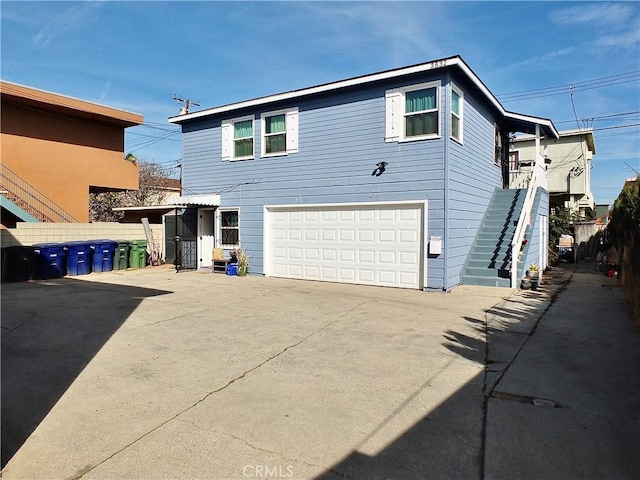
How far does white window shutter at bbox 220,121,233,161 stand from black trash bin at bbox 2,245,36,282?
6083 mm

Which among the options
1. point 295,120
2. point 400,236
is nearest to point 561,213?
point 400,236

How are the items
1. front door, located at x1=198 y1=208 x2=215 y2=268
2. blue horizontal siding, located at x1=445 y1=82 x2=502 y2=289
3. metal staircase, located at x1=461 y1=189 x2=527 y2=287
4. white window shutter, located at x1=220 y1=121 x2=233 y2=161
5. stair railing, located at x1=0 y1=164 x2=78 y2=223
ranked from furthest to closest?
stair railing, located at x1=0 y1=164 x2=78 y2=223, front door, located at x1=198 y1=208 x2=215 y2=268, white window shutter, located at x1=220 y1=121 x2=233 y2=161, metal staircase, located at x1=461 y1=189 x2=527 y2=287, blue horizontal siding, located at x1=445 y1=82 x2=502 y2=289

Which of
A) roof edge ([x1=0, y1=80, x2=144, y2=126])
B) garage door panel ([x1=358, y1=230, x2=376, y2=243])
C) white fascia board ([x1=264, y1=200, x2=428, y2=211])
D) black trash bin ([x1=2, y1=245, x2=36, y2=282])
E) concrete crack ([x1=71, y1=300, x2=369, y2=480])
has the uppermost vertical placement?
roof edge ([x1=0, y1=80, x2=144, y2=126])

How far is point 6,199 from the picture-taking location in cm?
1330

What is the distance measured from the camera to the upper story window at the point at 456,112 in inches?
399

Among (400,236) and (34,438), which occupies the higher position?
(400,236)

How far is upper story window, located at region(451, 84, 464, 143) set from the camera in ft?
33.3

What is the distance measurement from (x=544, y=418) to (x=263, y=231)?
996 centimetres

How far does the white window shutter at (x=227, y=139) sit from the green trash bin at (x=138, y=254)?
4.61m

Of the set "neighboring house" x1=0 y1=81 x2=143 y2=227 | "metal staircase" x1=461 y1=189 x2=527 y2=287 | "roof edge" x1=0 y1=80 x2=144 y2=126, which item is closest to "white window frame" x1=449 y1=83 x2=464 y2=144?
"metal staircase" x1=461 y1=189 x2=527 y2=287

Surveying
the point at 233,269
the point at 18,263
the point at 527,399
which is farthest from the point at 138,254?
the point at 527,399

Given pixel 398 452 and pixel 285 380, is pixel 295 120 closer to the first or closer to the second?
pixel 285 380

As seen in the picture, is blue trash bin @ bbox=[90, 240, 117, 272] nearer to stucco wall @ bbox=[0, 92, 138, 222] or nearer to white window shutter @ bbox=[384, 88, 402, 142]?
stucco wall @ bbox=[0, 92, 138, 222]

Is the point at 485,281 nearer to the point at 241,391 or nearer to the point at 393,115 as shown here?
the point at 393,115
